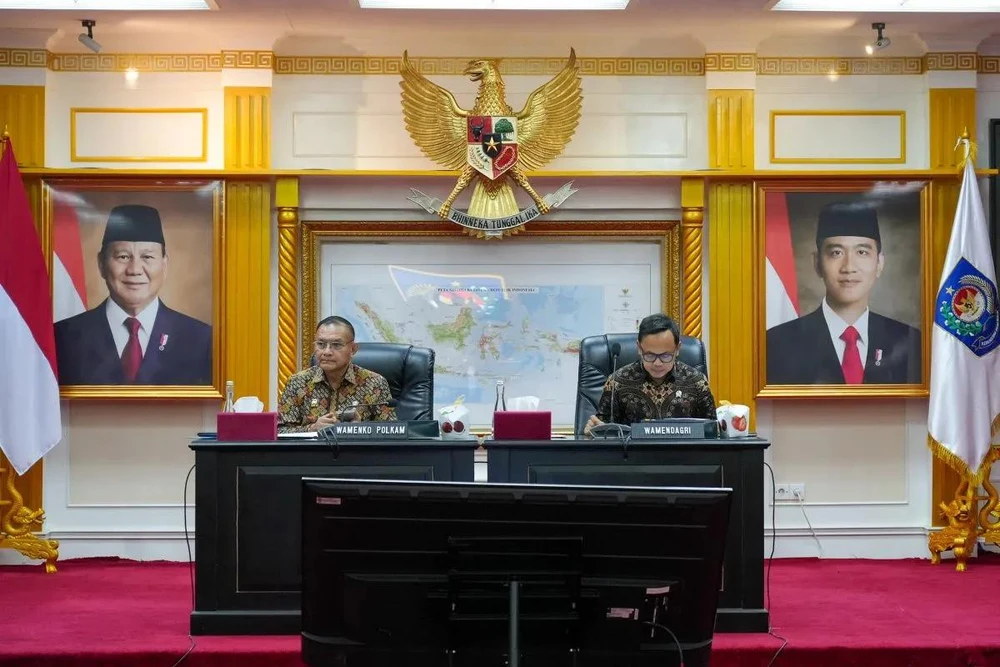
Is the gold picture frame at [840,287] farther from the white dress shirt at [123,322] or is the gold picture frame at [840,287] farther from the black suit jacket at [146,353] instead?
the white dress shirt at [123,322]

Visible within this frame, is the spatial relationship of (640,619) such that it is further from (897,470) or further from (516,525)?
(897,470)

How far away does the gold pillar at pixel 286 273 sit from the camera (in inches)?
226

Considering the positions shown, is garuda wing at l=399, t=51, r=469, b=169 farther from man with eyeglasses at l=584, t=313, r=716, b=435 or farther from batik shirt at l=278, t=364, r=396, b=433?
man with eyeglasses at l=584, t=313, r=716, b=435

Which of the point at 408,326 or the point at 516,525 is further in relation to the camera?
the point at 408,326

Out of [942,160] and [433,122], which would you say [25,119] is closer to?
[433,122]

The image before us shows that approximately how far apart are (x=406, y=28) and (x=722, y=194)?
6.02 feet

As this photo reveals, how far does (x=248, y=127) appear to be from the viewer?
5.75 metres

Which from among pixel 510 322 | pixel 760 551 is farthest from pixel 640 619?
pixel 510 322

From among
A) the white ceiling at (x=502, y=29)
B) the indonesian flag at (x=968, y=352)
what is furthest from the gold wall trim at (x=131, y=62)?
the indonesian flag at (x=968, y=352)

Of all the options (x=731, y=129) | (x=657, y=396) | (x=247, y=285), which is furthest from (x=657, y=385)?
(x=247, y=285)

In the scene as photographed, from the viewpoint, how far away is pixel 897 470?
19.4 feet

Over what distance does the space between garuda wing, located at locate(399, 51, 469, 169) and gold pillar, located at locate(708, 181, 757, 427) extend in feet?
4.42

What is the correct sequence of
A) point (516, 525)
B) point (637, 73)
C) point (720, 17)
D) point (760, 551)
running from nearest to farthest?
point (516, 525)
point (760, 551)
point (720, 17)
point (637, 73)

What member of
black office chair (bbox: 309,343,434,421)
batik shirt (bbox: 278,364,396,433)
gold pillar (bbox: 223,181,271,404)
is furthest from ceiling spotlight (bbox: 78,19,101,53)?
batik shirt (bbox: 278,364,396,433)
